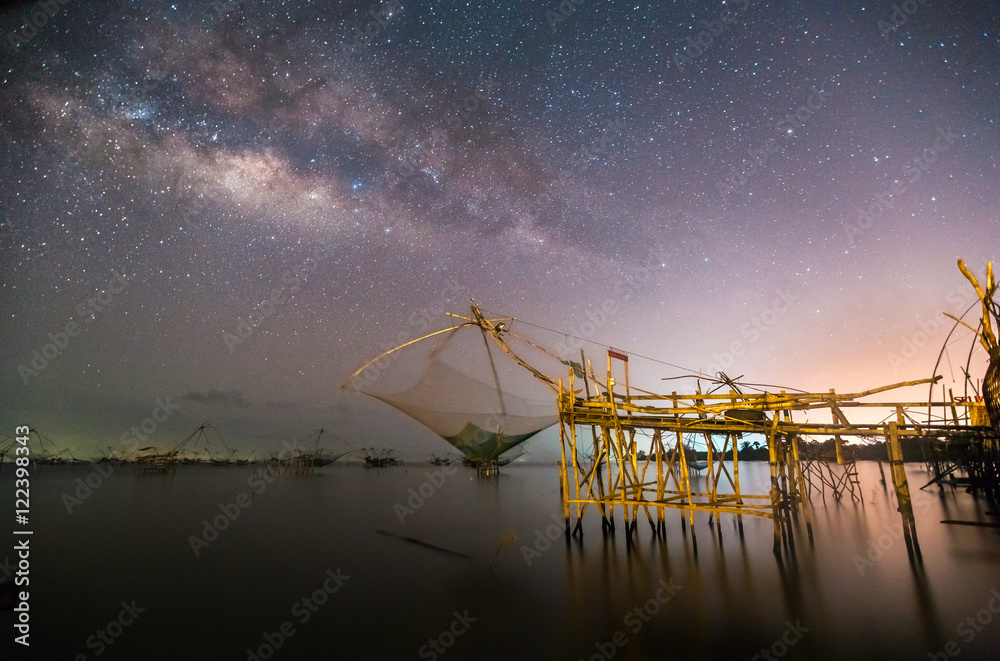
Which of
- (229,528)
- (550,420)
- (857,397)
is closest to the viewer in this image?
(857,397)

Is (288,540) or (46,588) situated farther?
(288,540)

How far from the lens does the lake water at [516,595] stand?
8852 mm

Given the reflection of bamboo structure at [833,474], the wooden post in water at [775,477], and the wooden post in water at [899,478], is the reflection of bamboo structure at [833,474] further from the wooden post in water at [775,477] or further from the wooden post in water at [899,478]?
the wooden post in water at [775,477]

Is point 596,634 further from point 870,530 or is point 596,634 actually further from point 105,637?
point 870,530

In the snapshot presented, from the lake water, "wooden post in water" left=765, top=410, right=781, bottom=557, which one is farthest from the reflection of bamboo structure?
"wooden post in water" left=765, top=410, right=781, bottom=557

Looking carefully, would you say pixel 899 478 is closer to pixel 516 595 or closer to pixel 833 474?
pixel 516 595

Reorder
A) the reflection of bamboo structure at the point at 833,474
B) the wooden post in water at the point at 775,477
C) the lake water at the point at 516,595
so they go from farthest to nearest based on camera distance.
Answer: the reflection of bamboo structure at the point at 833,474, the wooden post in water at the point at 775,477, the lake water at the point at 516,595

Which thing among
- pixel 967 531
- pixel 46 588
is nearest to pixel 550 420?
pixel 967 531

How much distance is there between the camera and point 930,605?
10.3 meters

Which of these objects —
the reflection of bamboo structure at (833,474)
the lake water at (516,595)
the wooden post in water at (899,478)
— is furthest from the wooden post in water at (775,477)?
the reflection of bamboo structure at (833,474)

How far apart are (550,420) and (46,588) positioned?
17.5 metres

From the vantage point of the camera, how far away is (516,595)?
1220cm

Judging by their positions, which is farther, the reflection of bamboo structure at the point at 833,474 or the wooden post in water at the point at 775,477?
the reflection of bamboo structure at the point at 833,474

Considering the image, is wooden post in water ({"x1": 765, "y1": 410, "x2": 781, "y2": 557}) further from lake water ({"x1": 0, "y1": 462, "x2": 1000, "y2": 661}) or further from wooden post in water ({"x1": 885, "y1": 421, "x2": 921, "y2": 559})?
wooden post in water ({"x1": 885, "y1": 421, "x2": 921, "y2": 559})
